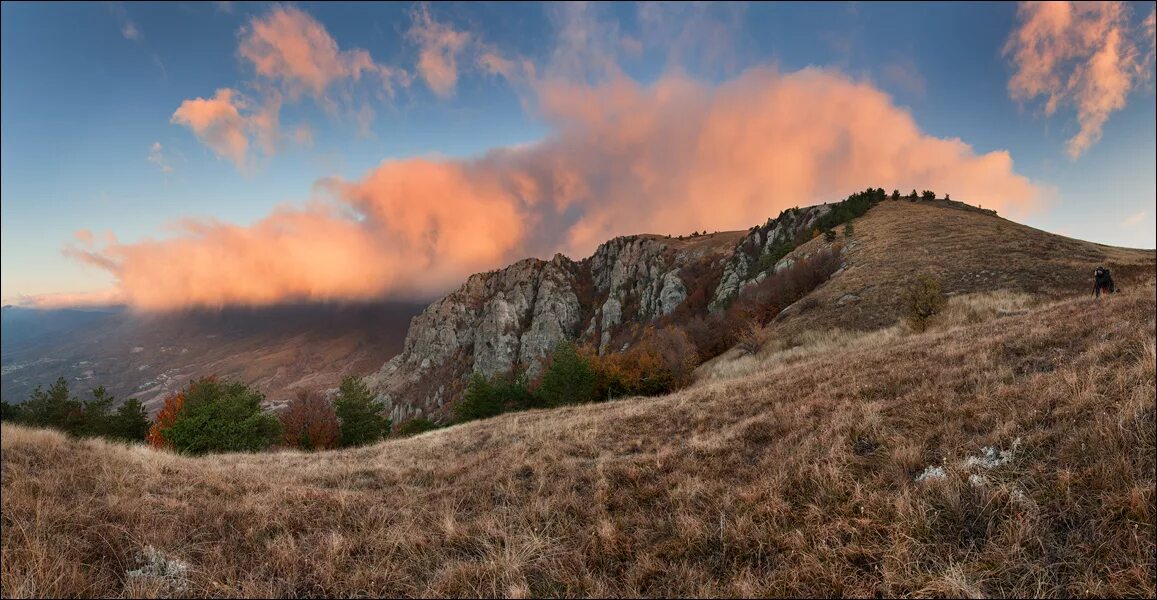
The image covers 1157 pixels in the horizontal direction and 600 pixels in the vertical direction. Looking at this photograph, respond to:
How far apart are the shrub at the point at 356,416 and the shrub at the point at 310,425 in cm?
560

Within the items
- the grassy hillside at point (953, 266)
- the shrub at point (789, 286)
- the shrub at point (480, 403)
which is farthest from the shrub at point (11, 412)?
the shrub at point (789, 286)

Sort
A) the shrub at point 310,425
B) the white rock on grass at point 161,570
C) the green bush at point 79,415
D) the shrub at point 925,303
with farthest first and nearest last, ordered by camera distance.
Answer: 1. the shrub at point 310,425
2. the green bush at point 79,415
3. the shrub at point 925,303
4. the white rock on grass at point 161,570

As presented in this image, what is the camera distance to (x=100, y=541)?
536 cm

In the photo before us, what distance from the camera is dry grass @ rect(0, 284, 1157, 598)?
13.0 feet

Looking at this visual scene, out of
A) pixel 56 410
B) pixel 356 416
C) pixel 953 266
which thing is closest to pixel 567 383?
pixel 356 416

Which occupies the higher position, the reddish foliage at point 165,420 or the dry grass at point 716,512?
the dry grass at point 716,512

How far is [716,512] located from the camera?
219 inches

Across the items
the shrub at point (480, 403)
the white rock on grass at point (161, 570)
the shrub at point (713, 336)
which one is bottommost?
the shrub at point (480, 403)

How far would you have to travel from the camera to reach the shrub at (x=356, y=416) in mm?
49062

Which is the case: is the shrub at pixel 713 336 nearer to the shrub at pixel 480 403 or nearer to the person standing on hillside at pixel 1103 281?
the shrub at pixel 480 403

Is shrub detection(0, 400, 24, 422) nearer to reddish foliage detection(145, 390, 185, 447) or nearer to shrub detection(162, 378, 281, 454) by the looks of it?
reddish foliage detection(145, 390, 185, 447)

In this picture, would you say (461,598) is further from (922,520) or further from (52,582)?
(922,520)

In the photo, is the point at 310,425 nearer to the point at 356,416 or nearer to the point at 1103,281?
the point at 356,416

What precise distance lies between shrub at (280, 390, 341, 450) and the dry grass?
52.4m
